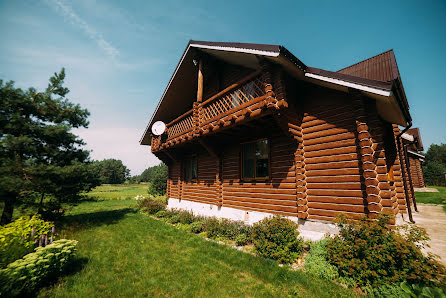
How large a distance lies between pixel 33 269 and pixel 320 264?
6.73 meters

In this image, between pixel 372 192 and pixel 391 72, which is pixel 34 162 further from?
pixel 391 72

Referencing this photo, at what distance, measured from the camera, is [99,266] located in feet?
16.9

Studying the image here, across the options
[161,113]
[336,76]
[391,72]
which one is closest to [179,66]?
[161,113]

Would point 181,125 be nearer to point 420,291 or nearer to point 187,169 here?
point 187,169

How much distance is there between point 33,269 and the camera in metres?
3.75

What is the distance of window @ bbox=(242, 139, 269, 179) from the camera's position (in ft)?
25.9

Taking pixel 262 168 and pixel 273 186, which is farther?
pixel 262 168

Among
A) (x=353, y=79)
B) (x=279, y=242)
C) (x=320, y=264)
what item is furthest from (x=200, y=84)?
(x=320, y=264)

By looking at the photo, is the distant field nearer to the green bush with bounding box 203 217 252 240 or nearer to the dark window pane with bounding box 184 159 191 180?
the dark window pane with bounding box 184 159 191 180

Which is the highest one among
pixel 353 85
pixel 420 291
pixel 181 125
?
pixel 181 125

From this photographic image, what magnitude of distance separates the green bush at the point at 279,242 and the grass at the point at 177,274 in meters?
0.36

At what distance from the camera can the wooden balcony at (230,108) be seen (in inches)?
240

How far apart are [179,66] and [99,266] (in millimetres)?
10732

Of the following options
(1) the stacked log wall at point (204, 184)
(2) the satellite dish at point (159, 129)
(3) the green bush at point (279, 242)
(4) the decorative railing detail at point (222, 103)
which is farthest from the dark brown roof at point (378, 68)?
(2) the satellite dish at point (159, 129)
